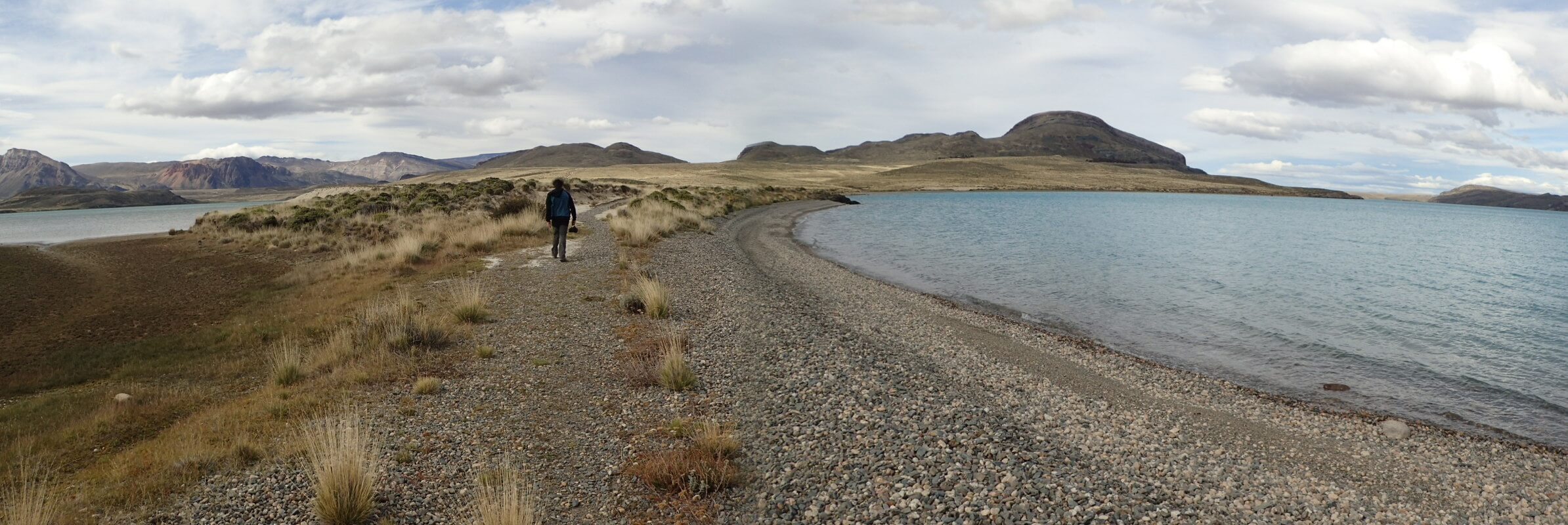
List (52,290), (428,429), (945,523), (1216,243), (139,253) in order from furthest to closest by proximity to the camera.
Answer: (1216,243) → (139,253) → (52,290) → (428,429) → (945,523)

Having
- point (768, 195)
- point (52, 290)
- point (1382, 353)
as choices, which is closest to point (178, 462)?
point (52, 290)

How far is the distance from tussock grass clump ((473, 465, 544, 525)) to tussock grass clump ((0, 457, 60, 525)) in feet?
9.26

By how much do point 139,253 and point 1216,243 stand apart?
169 feet

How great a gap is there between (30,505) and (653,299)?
8.91 metres

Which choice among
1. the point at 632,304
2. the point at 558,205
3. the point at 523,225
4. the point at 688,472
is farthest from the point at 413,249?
the point at 688,472

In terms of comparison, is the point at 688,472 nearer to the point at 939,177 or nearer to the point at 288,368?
the point at 288,368

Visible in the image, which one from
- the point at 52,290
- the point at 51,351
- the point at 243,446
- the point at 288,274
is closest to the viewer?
the point at 243,446

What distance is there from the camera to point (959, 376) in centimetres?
1095

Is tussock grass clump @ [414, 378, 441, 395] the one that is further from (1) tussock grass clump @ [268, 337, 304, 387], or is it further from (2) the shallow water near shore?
(2) the shallow water near shore

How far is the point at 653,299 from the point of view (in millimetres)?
13445

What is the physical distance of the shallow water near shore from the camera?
12.7 metres

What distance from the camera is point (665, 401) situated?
869 centimetres

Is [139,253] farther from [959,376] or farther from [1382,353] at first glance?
[1382,353]

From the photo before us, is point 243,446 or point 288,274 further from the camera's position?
point 288,274
